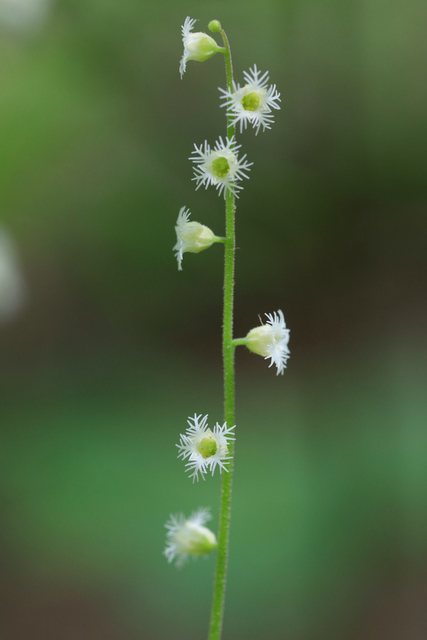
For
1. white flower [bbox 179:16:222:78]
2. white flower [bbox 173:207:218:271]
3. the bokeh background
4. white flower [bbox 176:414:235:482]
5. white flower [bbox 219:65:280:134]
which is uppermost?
the bokeh background

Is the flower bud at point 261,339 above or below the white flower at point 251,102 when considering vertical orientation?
→ below

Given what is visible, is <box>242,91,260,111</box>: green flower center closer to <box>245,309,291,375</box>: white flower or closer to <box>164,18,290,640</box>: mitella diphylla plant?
<box>164,18,290,640</box>: mitella diphylla plant

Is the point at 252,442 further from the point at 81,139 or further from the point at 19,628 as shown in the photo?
the point at 81,139

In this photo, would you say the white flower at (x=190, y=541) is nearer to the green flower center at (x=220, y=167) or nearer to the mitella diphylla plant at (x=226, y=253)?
the mitella diphylla plant at (x=226, y=253)

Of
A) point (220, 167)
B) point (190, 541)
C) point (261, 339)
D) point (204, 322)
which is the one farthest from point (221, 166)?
point (204, 322)

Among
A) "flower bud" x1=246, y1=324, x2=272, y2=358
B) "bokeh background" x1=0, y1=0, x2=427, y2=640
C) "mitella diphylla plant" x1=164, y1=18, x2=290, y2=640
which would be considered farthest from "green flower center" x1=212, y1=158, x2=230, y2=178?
"bokeh background" x1=0, y1=0, x2=427, y2=640

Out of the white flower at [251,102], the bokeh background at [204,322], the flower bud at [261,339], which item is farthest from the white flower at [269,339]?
the bokeh background at [204,322]
